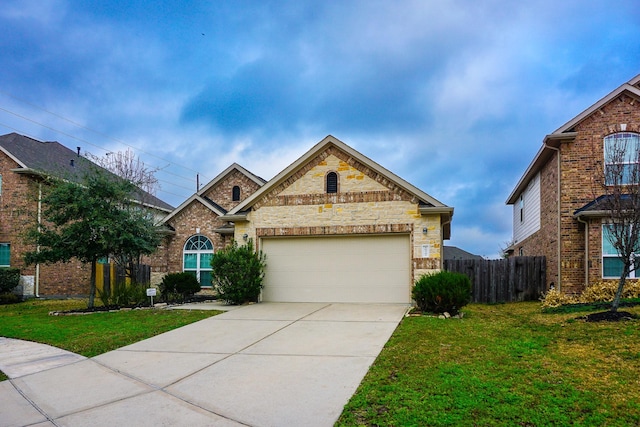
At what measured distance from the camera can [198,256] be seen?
21.3 metres

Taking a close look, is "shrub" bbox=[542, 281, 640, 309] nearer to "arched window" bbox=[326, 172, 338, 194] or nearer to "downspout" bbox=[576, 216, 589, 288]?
"downspout" bbox=[576, 216, 589, 288]

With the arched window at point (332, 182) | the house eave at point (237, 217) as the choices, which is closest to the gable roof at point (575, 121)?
the arched window at point (332, 182)

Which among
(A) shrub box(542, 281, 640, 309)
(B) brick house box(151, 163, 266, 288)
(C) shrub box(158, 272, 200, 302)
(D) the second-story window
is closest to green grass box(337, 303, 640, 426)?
(A) shrub box(542, 281, 640, 309)

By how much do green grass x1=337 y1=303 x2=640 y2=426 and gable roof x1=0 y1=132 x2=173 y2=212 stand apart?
15638 millimetres

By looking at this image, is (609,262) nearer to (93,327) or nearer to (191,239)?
(93,327)

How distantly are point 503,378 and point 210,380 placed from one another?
414cm

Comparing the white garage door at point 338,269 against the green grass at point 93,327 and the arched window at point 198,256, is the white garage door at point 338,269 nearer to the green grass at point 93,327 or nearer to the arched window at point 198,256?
the green grass at point 93,327

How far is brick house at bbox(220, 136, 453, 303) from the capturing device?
14953 millimetres

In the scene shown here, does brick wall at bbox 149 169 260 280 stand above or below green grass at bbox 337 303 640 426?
above

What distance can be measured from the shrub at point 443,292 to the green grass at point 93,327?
600cm

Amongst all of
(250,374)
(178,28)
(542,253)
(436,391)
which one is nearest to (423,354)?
(436,391)

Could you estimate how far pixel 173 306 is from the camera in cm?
1593

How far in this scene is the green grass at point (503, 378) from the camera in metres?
5.09

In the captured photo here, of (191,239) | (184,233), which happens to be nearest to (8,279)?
(184,233)
